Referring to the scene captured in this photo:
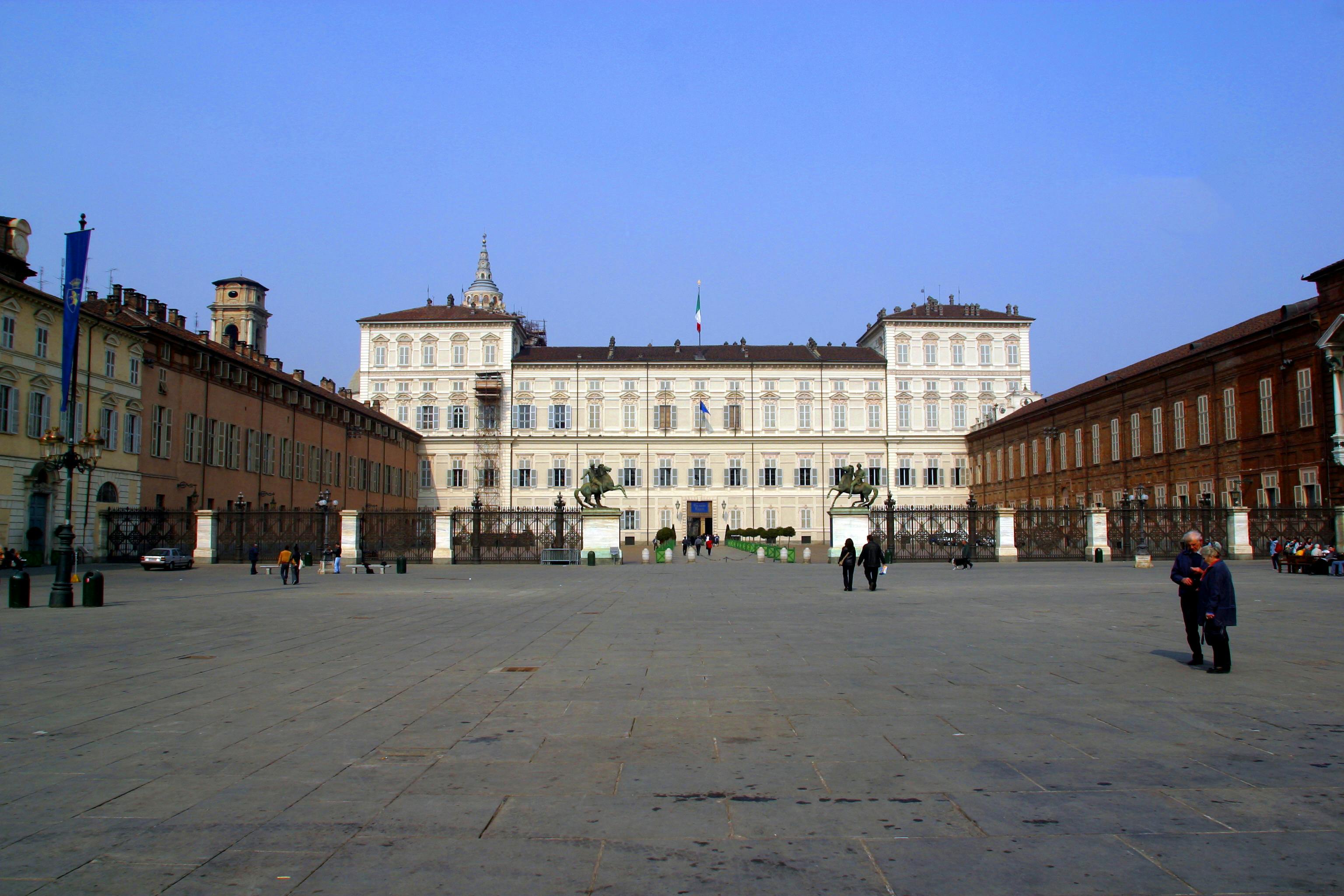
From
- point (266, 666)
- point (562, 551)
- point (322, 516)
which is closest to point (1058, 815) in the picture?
point (266, 666)

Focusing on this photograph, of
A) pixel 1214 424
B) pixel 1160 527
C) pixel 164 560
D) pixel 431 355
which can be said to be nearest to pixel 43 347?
pixel 164 560

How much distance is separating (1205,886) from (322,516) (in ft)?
137

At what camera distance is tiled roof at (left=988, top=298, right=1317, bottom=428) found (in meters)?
41.7

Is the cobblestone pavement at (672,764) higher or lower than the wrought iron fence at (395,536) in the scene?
lower

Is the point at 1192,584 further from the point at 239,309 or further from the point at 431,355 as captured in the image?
the point at 239,309

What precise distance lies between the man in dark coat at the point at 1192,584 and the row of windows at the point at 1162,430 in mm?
34091

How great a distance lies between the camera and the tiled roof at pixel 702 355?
78375 mm

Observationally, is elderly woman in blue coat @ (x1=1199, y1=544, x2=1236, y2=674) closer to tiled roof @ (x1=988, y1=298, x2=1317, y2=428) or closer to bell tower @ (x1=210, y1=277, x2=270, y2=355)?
tiled roof @ (x1=988, y1=298, x2=1317, y2=428)

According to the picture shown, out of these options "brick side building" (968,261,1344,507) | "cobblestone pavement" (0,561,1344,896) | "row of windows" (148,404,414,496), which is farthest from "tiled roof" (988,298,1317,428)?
"row of windows" (148,404,414,496)

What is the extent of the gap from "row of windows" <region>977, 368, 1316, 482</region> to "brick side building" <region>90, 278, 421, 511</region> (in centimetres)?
4534

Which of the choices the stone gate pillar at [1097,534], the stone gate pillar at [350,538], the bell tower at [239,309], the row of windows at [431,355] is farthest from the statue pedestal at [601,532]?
the bell tower at [239,309]

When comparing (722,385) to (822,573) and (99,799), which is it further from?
(99,799)

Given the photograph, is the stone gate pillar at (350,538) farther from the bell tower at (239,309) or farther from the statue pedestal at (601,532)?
the bell tower at (239,309)

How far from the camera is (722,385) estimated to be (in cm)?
7838
